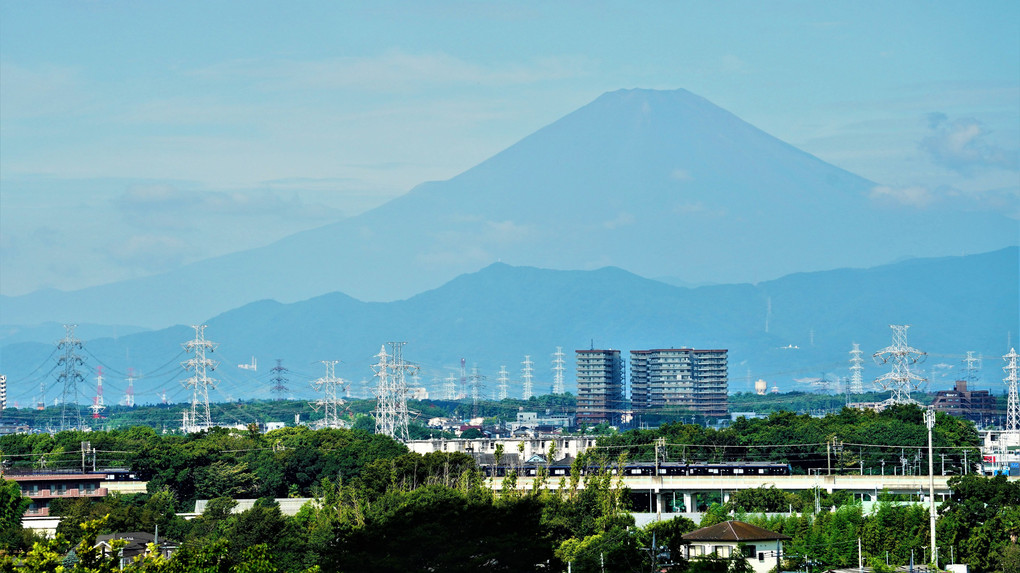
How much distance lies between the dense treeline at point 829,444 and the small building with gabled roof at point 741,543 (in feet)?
130

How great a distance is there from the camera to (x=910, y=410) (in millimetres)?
130000

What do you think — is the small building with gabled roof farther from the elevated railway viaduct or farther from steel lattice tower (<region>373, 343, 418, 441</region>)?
steel lattice tower (<region>373, 343, 418, 441</region>)

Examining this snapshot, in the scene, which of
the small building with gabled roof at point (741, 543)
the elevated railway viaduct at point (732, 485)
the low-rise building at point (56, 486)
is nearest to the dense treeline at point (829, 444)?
the elevated railway viaduct at point (732, 485)

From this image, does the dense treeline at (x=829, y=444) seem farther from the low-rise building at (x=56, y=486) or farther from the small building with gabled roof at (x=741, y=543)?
the low-rise building at (x=56, y=486)

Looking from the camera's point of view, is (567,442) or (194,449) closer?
(194,449)

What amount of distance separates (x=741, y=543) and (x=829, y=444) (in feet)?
159

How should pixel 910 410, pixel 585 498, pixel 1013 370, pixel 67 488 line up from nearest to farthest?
pixel 585 498 → pixel 67 488 → pixel 910 410 → pixel 1013 370

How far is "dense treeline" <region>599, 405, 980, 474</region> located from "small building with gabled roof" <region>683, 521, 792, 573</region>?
3976 centimetres

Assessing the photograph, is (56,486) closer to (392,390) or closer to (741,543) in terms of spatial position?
(741,543)

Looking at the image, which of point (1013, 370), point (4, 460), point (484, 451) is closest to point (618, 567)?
point (4, 460)

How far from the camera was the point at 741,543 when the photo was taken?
6062 centimetres

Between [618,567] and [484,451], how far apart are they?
7997 cm

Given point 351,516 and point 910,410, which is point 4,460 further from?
point 910,410

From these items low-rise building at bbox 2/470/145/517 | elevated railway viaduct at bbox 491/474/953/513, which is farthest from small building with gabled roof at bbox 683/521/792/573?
low-rise building at bbox 2/470/145/517
